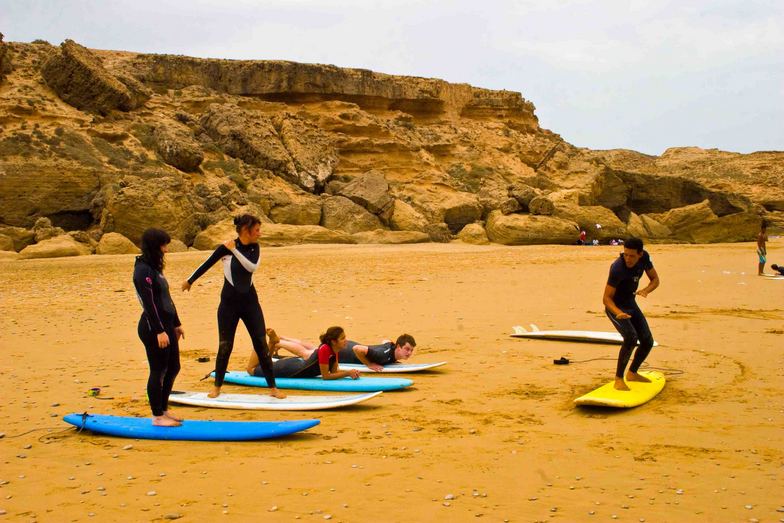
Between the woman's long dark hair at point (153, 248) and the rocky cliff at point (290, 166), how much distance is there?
19.2m

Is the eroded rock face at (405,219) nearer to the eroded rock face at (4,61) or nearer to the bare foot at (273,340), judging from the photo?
the eroded rock face at (4,61)

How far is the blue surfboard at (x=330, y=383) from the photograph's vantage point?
6.91 metres

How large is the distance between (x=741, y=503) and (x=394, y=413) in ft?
9.08

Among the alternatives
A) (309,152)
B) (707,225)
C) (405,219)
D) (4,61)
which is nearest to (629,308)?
(405,219)

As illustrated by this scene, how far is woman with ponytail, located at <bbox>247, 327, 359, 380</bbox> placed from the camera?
7215mm

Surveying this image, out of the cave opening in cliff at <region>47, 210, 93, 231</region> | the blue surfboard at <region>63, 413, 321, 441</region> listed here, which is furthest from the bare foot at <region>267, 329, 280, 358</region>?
the cave opening in cliff at <region>47, 210, 93, 231</region>

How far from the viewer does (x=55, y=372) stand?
7551mm

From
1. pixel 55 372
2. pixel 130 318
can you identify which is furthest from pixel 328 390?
pixel 130 318

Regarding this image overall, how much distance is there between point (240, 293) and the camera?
6.29 meters

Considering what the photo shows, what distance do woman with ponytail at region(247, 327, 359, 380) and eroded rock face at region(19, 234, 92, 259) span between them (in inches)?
632

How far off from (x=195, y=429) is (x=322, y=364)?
7.02 feet

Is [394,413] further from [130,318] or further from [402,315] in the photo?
[130,318]

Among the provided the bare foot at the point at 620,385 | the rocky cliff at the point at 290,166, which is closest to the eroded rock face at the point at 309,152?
the rocky cliff at the point at 290,166

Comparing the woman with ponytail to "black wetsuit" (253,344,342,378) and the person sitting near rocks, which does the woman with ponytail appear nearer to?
"black wetsuit" (253,344,342,378)
